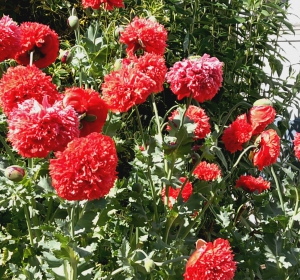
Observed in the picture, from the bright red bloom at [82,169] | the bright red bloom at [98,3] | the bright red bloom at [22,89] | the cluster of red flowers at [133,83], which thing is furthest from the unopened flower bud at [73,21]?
the bright red bloom at [82,169]

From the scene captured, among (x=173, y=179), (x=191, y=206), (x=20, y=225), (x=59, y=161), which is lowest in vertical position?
(x=20, y=225)

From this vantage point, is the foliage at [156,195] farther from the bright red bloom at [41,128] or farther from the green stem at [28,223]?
the bright red bloom at [41,128]

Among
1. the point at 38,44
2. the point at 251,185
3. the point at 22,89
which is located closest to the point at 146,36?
the point at 38,44

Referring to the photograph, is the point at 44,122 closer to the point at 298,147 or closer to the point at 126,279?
the point at 126,279

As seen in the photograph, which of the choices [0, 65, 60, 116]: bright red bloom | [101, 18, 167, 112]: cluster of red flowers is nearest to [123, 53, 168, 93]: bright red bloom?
[101, 18, 167, 112]: cluster of red flowers

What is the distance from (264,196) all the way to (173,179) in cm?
44

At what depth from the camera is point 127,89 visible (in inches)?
43.3

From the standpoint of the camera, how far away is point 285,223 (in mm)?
1474

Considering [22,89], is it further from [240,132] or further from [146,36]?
[240,132]

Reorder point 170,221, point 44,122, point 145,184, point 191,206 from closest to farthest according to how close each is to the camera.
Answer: point 44,122
point 170,221
point 191,206
point 145,184

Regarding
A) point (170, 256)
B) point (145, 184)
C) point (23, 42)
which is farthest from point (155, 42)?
point (170, 256)

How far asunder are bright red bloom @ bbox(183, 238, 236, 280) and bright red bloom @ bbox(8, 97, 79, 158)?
0.36 metres

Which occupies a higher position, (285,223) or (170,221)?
(170,221)

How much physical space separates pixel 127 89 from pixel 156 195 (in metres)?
0.42
